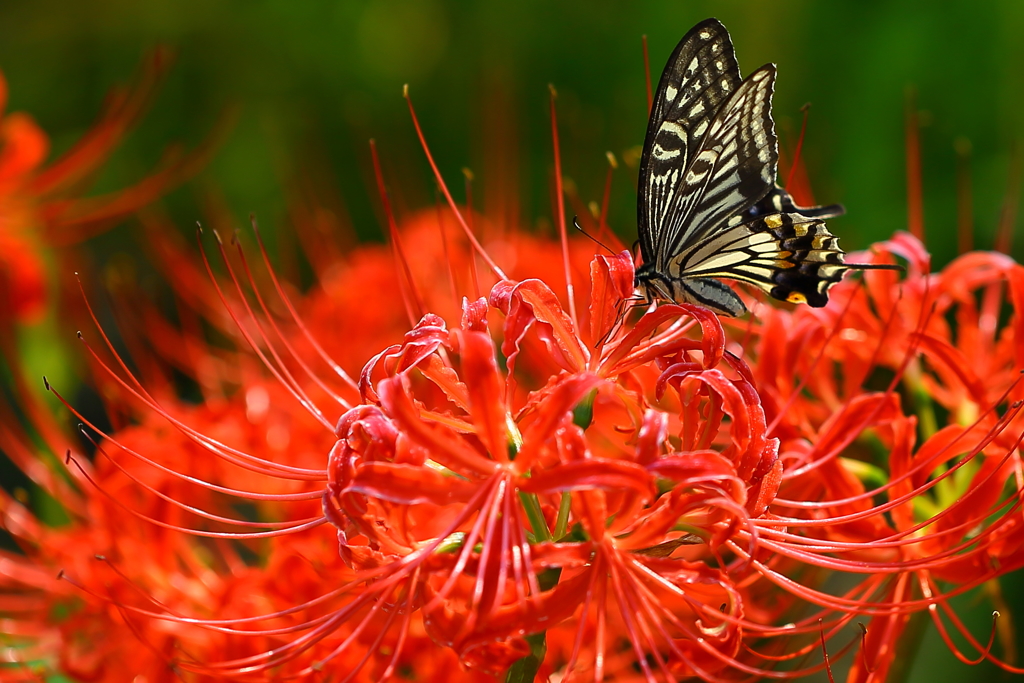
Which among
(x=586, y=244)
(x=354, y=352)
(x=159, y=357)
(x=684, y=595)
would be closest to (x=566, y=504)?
(x=684, y=595)

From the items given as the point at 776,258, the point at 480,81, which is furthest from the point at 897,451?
the point at 480,81

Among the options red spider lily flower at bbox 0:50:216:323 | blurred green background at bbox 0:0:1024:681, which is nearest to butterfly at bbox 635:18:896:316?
red spider lily flower at bbox 0:50:216:323

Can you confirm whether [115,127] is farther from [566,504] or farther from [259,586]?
[566,504]

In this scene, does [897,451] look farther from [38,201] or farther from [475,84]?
[475,84]

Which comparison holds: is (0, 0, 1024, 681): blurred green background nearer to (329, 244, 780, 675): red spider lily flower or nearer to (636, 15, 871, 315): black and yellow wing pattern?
(636, 15, 871, 315): black and yellow wing pattern

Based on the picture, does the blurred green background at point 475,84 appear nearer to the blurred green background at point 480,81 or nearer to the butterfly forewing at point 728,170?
the blurred green background at point 480,81

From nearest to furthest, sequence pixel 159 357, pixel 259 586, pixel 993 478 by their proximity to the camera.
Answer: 1. pixel 993 478
2. pixel 259 586
3. pixel 159 357

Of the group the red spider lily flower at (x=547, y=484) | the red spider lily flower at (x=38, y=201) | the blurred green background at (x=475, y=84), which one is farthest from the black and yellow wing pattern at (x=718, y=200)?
the blurred green background at (x=475, y=84)
